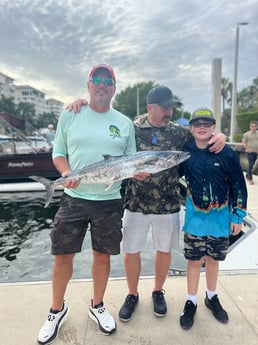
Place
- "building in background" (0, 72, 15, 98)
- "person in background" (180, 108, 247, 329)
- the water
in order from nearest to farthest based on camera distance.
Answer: "person in background" (180, 108, 247, 329)
the water
"building in background" (0, 72, 15, 98)

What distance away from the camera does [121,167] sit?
7.25 feet

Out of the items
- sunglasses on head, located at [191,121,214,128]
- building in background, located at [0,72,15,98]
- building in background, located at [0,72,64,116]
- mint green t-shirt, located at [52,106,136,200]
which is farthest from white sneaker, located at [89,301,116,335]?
building in background, located at [0,72,15,98]

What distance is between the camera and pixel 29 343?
217cm

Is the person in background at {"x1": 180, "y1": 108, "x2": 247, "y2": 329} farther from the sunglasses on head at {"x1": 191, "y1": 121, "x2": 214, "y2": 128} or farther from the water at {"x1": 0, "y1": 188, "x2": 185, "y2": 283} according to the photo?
the water at {"x1": 0, "y1": 188, "x2": 185, "y2": 283}

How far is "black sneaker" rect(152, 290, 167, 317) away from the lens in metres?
2.50

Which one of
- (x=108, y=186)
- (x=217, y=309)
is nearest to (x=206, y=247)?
(x=217, y=309)

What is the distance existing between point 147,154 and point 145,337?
149 centimetres

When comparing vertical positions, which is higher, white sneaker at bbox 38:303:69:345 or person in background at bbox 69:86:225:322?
person in background at bbox 69:86:225:322

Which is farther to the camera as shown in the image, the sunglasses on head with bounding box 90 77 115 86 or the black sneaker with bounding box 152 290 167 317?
the black sneaker with bounding box 152 290 167 317

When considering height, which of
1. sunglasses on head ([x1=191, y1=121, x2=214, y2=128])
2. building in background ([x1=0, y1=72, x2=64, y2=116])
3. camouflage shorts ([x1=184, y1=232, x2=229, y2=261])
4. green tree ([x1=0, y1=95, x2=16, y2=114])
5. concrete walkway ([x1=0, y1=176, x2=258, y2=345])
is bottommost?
concrete walkway ([x1=0, y1=176, x2=258, y2=345])

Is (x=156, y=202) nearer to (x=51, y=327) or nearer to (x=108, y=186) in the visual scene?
(x=108, y=186)

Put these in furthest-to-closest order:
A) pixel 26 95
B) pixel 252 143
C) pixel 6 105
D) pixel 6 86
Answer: pixel 26 95, pixel 6 86, pixel 6 105, pixel 252 143

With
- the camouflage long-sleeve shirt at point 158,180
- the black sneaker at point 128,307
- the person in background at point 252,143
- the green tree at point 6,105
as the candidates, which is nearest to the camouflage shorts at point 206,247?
the camouflage long-sleeve shirt at point 158,180

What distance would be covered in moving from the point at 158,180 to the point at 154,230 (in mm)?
496
